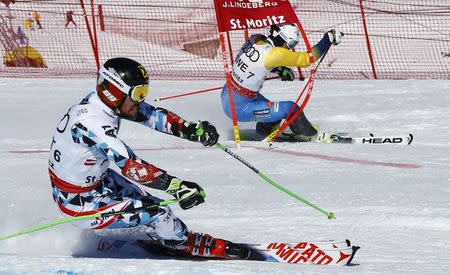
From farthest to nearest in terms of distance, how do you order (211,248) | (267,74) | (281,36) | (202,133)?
(267,74) → (281,36) → (202,133) → (211,248)

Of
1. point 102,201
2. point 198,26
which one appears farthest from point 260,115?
point 198,26

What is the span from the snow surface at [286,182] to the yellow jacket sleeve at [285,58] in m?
0.90

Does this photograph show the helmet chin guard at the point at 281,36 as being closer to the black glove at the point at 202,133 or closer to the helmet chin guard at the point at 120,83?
the black glove at the point at 202,133

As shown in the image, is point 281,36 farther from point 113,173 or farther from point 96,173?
point 96,173

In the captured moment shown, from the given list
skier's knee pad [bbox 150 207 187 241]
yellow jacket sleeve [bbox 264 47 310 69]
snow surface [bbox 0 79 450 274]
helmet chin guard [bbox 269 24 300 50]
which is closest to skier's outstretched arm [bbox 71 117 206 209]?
skier's knee pad [bbox 150 207 187 241]

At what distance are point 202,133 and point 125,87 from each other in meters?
0.85

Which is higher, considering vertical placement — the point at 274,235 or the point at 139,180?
the point at 139,180

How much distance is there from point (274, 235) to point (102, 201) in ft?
4.59

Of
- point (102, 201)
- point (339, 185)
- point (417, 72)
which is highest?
point (102, 201)

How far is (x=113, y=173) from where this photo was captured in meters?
6.34

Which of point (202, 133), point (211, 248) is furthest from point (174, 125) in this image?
point (211, 248)

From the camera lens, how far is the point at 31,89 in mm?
13312

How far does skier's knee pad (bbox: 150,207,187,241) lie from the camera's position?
237 inches

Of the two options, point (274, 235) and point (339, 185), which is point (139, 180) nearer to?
point (274, 235)
